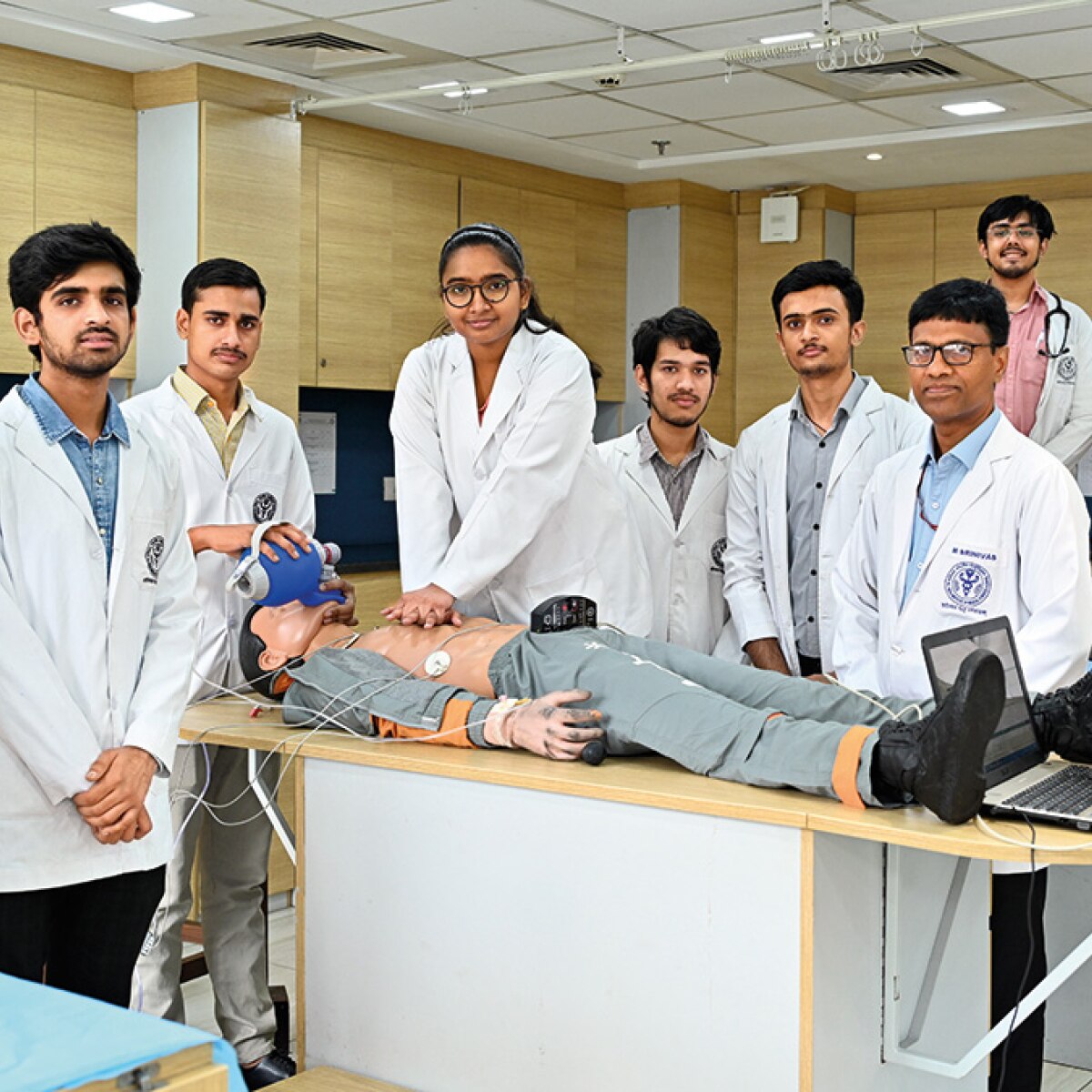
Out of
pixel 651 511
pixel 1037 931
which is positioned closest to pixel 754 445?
pixel 651 511

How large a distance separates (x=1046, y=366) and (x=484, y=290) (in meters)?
2.27

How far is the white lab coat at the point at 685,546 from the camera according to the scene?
3727mm

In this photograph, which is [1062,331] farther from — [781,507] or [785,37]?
[781,507]

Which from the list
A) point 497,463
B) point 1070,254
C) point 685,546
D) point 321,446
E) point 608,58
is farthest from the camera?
point 1070,254

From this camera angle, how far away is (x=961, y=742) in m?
1.98

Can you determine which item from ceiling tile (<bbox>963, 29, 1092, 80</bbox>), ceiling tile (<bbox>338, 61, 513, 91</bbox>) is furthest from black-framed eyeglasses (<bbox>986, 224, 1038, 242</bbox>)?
ceiling tile (<bbox>338, 61, 513, 91</bbox>)

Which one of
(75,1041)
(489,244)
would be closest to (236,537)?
(489,244)

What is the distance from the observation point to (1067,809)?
2.05 m

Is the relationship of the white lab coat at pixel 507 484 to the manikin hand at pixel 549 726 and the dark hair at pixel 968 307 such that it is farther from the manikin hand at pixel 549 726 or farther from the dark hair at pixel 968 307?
the dark hair at pixel 968 307

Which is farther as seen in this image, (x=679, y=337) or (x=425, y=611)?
(x=679, y=337)

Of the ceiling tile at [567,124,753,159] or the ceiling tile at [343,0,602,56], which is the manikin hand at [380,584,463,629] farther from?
the ceiling tile at [567,124,753,159]

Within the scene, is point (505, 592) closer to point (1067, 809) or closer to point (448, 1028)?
point (448, 1028)

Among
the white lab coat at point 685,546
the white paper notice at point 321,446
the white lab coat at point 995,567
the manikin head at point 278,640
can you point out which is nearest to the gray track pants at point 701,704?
the white lab coat at point 995,567

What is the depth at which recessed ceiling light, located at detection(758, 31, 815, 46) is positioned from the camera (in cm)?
428
